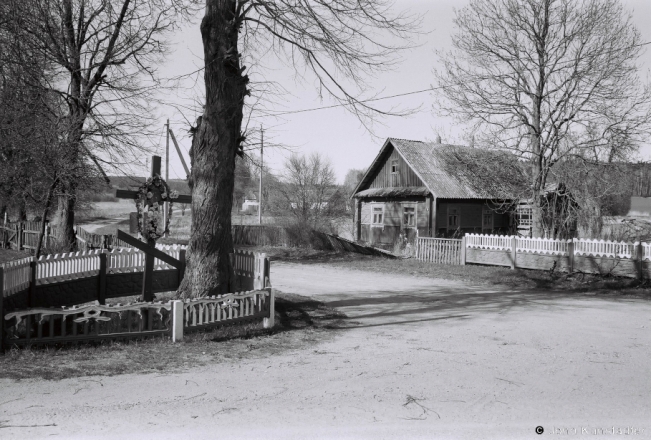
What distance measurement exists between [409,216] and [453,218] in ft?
8.23

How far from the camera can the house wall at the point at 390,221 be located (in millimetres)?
32594

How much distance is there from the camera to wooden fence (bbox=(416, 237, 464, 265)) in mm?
23453

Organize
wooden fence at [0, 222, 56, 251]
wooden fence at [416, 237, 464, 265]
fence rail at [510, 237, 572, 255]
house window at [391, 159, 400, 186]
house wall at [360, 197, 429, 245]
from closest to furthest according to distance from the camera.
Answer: fence rail at [510, 237, 572, 255], wooden fence at [416, 237, 464, 265], wooden fence at [0, 222, 56, 251], house wall at [360, 197, 429, 245], house window at [391, 159, 400, 186]

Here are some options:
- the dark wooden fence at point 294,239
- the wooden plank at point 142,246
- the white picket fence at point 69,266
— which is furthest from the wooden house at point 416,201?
the wooden plank at point 142,246

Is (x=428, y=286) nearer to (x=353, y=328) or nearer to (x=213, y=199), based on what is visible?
(x=353, y=328)

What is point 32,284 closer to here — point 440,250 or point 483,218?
point 440,250

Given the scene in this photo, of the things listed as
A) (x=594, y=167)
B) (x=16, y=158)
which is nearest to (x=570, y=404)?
(x=16, y=158)

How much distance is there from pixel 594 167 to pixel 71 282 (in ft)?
59.7

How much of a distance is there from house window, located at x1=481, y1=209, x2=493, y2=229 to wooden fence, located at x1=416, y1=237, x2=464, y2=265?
34.8 ft

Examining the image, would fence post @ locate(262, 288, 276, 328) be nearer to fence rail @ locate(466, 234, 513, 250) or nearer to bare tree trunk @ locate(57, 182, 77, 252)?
fence rail @ locate(466, 234, 513, 250)

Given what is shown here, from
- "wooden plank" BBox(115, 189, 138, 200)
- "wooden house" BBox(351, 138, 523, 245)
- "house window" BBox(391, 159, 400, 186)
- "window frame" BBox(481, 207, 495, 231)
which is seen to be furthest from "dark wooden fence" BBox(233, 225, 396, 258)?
"wooden plank" BBox(115, 189, 138, 200)

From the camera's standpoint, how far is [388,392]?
263 inches

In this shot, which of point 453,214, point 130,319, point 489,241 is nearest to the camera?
point 130,319

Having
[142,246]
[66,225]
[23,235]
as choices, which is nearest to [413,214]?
[66,225]
